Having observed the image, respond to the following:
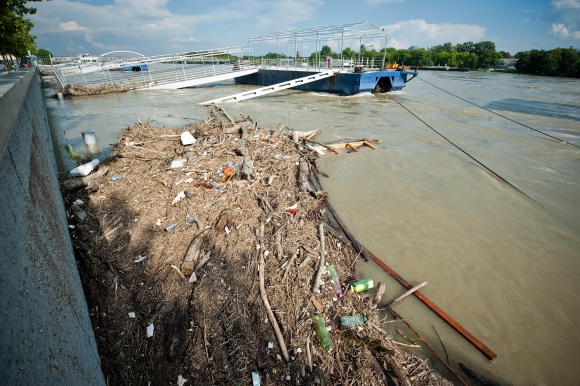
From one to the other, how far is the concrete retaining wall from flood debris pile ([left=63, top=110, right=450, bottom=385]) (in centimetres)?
72

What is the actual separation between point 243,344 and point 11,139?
2.96 metres

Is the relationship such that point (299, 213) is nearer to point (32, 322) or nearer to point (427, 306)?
point (427, 306)

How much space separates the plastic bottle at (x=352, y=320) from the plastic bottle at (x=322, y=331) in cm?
23

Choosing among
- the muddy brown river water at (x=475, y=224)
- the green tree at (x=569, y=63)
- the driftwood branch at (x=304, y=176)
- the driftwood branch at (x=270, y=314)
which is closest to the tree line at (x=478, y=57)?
the green tree at (x=569, y=63)

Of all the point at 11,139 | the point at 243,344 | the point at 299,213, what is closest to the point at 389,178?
the point at 299,213

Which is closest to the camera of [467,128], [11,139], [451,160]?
[11,139]

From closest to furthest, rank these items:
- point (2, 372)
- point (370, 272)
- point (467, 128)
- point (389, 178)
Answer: point (2, 372), point (370, 272), point (389, 178), point (467, 128)

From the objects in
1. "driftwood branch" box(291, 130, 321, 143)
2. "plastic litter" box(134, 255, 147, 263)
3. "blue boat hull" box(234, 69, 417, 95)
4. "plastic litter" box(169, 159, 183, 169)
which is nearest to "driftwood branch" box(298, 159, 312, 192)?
"driftwood branch" box(291, 130, 321, 143)

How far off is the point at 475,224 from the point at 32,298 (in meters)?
6.47

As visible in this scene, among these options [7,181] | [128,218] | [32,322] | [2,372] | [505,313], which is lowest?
[505,313]

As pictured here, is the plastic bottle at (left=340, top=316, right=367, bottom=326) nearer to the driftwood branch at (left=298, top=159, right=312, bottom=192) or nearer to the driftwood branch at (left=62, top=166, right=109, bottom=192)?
the driftwood branch at (left=298, top=159, right=312, bottom=192)

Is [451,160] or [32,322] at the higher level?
[32,322]

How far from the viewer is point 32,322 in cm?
146

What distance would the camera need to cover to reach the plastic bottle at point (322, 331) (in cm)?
286
